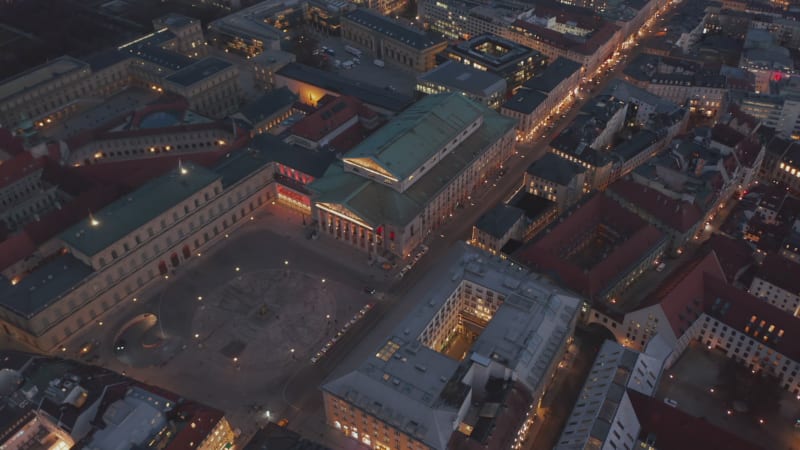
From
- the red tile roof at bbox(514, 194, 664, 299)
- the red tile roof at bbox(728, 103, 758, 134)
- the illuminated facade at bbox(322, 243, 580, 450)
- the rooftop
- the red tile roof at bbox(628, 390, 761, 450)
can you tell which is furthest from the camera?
the red tile roof at bbox(728, 103, 758, 134)

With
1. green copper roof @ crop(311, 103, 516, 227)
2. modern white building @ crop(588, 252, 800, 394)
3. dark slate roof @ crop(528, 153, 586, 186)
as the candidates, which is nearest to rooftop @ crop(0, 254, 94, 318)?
green copper roof @ crop(311, 103, 516, 227)

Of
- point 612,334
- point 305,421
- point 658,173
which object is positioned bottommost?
point 305,421

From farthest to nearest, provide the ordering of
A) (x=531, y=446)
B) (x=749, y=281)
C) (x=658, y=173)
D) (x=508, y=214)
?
(x=658, y=173)
(x=508, y=214)
(x=749, y=281)
(x=531, y=446)

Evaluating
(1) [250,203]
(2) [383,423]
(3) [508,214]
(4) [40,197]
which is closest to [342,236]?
(1) [250,203]

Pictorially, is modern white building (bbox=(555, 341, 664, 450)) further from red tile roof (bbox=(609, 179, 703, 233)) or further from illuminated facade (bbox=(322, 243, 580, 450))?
red tile roof (bbox=(609, 179, 703, 233))

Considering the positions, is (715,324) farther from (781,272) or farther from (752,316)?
(781,272)

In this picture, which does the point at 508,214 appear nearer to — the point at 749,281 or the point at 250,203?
the point at 749,281

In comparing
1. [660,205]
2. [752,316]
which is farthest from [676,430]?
[660,205]
